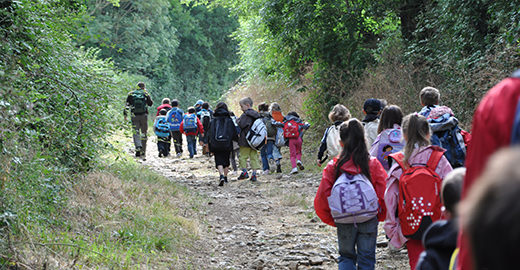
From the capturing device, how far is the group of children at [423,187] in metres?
1.10

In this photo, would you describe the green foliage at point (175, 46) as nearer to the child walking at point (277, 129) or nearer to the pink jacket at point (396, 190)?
the child walking at point (277, 129)

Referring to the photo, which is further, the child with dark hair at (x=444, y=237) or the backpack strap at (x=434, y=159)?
the backpack strap at (x=434, y=159)

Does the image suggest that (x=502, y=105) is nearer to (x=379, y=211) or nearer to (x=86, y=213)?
(x=379, y=211)

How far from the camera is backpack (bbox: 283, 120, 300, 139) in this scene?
14031mm

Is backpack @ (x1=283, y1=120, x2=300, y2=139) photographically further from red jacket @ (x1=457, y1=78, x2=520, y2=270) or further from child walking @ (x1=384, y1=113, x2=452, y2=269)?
red jacket @ (x1=457, y1=78, x2=520, y2=270)

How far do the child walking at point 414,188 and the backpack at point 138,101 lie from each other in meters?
12.3

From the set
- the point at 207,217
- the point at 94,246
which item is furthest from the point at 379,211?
the point at 207,217

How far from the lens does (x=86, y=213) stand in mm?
7230

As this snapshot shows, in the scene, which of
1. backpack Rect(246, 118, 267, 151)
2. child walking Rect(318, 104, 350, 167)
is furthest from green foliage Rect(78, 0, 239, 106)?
child walking Rect(318, 104, 350, 167)

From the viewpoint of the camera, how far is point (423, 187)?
459cm

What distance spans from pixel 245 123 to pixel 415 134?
888 cm

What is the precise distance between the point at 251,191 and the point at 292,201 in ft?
5.57

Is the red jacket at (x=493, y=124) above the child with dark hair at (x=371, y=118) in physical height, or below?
below

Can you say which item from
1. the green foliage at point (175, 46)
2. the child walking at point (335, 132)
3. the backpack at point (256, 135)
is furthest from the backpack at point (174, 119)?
the green foliage at point (175, 46)
